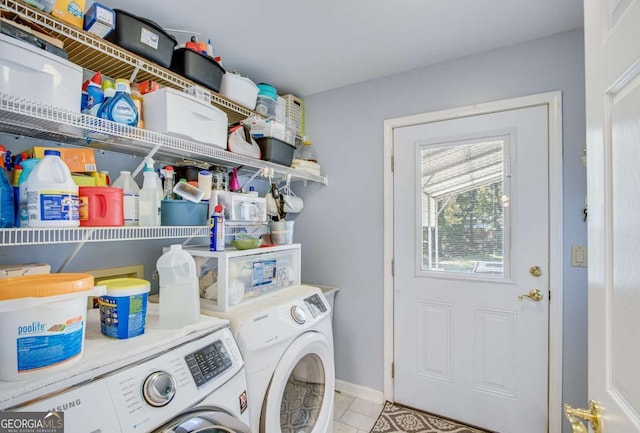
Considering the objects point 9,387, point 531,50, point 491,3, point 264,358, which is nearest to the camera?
point 9,387

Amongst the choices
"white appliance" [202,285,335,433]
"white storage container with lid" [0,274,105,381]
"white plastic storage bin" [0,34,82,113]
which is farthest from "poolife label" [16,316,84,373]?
"white plastic storage bin" [0,34,82,113]

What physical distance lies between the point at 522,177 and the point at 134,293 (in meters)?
1.99

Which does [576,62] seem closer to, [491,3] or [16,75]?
[491,3]

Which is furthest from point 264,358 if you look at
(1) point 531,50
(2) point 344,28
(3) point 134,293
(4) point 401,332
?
(1) point 531,50

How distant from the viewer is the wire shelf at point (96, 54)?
0.99 meters

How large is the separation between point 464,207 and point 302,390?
1.43 meters

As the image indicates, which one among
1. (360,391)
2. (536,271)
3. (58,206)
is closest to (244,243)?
(58,206)

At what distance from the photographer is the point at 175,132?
127 cm

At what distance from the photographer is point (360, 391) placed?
2234 mm

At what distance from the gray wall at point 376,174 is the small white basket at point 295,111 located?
0.25 feet

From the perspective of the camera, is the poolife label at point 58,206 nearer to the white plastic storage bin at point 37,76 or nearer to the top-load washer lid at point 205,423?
the white plastic storage bin at point 37,76

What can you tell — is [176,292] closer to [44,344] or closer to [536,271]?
[44,344]

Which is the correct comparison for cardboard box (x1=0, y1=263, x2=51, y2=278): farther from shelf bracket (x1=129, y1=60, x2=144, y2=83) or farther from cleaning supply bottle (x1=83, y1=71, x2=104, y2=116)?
shelf bracket (x1=129, y1=60, x2=144, y2=83)

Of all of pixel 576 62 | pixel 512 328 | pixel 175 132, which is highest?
pixel 576 62
